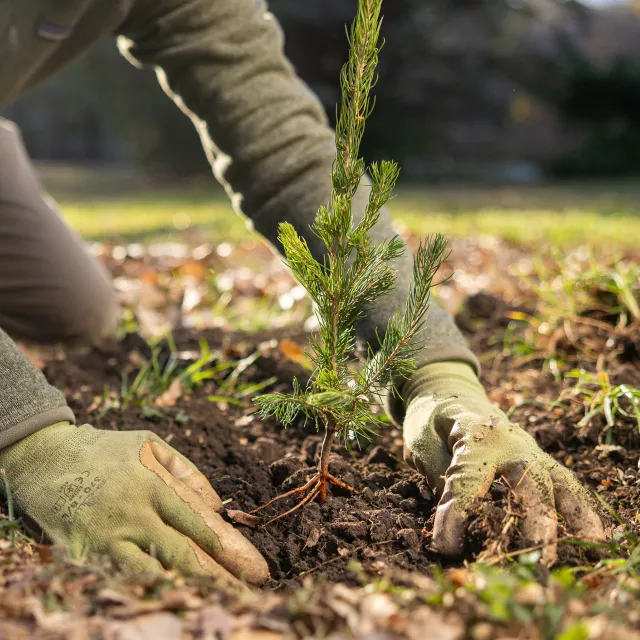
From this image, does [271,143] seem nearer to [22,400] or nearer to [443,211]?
[22,400]

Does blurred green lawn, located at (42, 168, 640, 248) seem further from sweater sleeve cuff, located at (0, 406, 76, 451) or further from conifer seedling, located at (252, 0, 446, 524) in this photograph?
sweater sleeve cuff, located at (0, 406, 76, 451)

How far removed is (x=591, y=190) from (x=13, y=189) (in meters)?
9.72

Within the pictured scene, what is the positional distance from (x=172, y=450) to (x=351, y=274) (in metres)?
0.52

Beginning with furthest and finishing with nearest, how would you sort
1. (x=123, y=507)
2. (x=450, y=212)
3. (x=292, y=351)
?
(x=450, y=212)
(x=292, y=351)
(x=123, y=507)

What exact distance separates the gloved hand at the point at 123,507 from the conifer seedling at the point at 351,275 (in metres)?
0.19

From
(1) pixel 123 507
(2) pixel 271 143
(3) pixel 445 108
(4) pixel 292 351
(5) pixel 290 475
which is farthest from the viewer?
(3) pixel 445 108

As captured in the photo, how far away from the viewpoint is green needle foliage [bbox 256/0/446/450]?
132 cm

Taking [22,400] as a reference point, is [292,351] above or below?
below

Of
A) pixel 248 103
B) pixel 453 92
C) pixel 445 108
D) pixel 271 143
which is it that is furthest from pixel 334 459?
pixel 445 108

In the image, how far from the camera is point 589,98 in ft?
45.4

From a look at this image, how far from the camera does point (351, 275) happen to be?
142 centimetres

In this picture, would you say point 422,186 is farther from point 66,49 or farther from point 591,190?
point 66,49

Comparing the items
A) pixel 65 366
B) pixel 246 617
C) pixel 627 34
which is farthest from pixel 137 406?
pixel 627 34

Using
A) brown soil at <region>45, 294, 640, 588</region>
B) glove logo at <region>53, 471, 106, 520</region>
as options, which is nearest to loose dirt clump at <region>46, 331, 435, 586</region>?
brown soil at <region>45, 294, 640, 588</region>
